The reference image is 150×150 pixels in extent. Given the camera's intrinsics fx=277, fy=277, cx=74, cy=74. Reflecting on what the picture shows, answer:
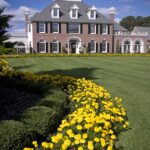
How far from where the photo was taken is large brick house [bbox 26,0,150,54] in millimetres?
44312

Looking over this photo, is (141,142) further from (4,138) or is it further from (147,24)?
(147,24)

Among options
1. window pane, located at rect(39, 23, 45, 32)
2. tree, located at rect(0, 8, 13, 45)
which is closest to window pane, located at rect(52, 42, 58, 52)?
window pane, located at rect(39, 23, 45, 32)

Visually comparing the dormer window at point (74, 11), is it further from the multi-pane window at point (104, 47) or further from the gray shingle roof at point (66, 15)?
the multi-pane window at point (104, 47)

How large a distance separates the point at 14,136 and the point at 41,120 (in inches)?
46.3

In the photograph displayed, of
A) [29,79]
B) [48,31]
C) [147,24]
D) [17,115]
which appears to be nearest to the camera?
[17,115]

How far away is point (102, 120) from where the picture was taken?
20.2 feet

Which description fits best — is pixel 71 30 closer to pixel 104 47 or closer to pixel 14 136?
pixel 104 47

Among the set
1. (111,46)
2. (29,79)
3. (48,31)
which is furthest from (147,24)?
(29,79)

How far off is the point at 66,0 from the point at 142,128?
140 ft

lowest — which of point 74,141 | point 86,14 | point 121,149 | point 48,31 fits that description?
point 121,149

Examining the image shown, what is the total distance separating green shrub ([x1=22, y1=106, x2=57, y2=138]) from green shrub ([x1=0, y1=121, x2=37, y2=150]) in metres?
0.37

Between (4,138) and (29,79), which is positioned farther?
(29,79)

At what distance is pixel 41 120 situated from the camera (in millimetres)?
6543

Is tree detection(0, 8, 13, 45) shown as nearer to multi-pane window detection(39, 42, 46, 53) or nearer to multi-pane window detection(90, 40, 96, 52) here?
multi-pane window detection(39, 42, 46, 53)
